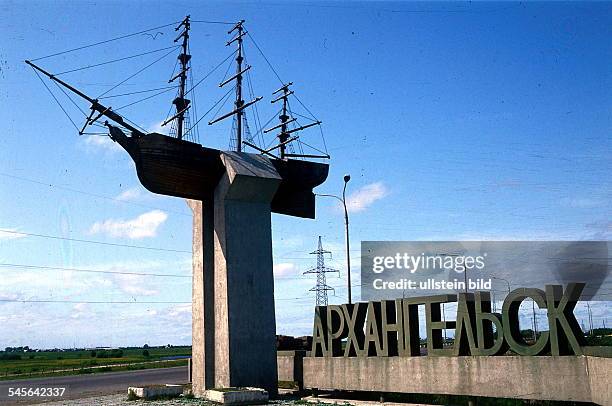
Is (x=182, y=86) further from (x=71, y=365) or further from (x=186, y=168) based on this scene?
(x=71, y=365)

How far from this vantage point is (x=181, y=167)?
92.3ft

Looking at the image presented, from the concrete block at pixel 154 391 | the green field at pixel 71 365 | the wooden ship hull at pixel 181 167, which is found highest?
the wooden ship hull at pixel 181 167

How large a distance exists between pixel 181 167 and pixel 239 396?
34.5 ft

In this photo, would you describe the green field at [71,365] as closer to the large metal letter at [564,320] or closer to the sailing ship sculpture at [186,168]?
the sailing ship sculpture at [186,168]

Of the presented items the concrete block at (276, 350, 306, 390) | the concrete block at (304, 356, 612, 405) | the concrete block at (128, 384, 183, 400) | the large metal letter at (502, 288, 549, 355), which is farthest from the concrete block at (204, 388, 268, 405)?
the large metal letter at (502, 288, 549, 355)

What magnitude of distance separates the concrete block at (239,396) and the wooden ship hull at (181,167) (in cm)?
935

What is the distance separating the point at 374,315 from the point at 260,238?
679cm

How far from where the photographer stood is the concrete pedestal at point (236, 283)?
27.3 metres

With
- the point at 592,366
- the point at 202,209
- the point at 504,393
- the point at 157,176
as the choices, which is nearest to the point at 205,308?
the point at 202,209

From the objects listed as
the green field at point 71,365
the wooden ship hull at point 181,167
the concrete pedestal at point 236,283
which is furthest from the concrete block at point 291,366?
the green field at point 71,365

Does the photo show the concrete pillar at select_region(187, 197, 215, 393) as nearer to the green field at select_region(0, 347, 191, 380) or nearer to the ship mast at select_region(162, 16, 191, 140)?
the ship mast at select_region(162, 16, 191, 140)

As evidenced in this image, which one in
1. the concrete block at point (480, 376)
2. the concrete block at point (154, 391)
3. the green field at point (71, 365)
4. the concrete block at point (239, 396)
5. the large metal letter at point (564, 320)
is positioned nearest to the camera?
the concrete block at point (480, 376)

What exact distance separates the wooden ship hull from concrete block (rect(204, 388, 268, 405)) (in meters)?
9.35

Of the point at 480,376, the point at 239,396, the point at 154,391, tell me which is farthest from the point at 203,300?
the point at 480,376
